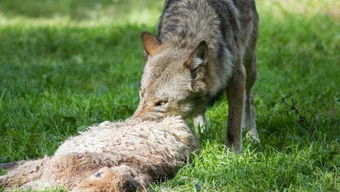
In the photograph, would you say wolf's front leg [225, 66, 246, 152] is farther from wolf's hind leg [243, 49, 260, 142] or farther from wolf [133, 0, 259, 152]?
wolf's hind leg [243, 49, 260, 142]

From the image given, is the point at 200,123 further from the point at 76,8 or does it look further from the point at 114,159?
the point at 76,8

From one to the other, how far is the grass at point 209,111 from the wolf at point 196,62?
356 millimetres

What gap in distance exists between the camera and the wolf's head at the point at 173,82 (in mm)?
5707

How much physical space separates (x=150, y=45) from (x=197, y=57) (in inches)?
17.4

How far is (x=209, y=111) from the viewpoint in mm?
7523

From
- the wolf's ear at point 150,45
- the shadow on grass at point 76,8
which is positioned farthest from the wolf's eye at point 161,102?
the shadow on grass at point 76,8

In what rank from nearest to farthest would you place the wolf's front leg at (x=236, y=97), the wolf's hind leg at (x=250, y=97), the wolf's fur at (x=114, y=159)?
the wolf's fur at (x=114, y=159), the wolf's front leg at (x=236, y=97), the wolf's hind leg at (x=250, y=97)

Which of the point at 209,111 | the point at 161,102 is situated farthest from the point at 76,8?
the point at 161,102

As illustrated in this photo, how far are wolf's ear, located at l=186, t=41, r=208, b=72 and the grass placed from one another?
625 mm

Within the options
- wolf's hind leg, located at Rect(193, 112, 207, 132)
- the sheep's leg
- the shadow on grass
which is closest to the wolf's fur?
the sheep's leg

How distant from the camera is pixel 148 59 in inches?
235

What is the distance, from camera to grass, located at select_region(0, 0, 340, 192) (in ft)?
17.6

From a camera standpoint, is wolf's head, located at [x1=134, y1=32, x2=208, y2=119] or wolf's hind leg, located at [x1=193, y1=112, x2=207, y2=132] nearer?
wolf's head, located at [x1=134, y1=32, x2=208, y2=119]

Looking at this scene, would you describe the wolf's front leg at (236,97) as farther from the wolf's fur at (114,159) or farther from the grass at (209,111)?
the wolf's fur at (114,159)
